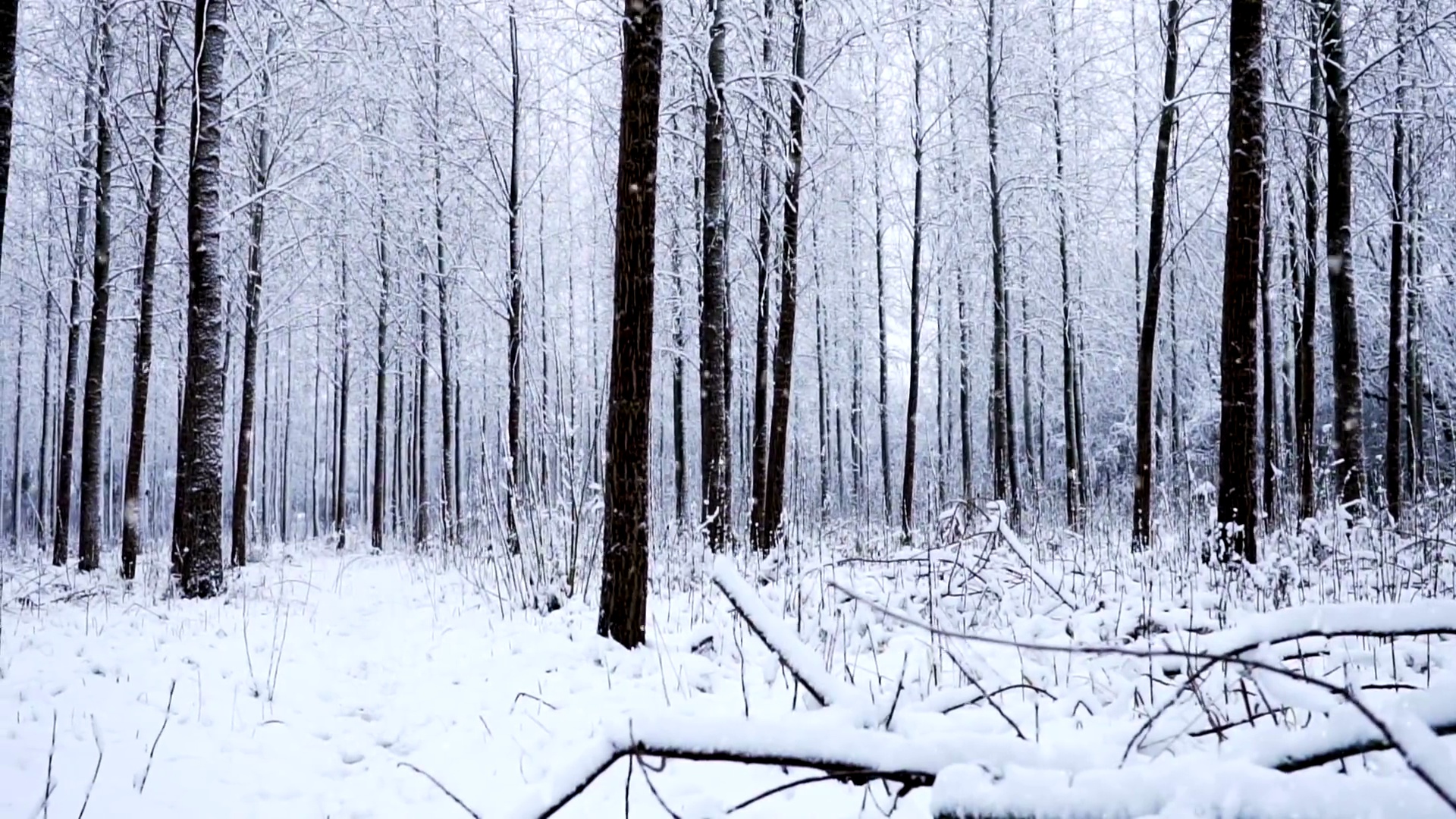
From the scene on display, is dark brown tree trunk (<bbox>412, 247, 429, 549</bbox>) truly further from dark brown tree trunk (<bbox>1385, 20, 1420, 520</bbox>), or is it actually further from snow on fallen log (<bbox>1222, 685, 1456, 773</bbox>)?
dark brown tree trunk (<bbox>1385, 20, 1420, 520</bbox>)

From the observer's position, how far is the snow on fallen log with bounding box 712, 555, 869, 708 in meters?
1.32

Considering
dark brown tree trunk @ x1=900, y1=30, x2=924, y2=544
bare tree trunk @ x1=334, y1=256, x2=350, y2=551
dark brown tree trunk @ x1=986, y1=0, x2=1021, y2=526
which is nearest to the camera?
dark brown tree trunk @ x1=900, y1=30, x2=924, y2=544

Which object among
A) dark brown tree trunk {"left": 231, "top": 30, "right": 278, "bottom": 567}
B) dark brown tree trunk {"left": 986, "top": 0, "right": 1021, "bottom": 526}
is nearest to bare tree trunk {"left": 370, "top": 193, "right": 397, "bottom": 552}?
dark brown tree trunk {"left": 231, "top": 30, "right": 278, "bottom": 567}

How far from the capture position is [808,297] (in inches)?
893

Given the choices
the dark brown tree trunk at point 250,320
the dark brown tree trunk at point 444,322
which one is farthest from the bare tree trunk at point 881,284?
the dark brown tree trunk at point 250,320

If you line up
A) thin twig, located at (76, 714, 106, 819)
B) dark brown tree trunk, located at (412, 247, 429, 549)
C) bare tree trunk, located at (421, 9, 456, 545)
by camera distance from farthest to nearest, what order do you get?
dark brown tree trunk, located at (412, 247, 429, 549), bare tree trunk, located at (421, 9, 456, 545), thin twig, located at (76, 714, 106, 819)

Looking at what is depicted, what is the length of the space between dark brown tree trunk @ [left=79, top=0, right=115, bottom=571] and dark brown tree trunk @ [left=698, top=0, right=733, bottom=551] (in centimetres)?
828

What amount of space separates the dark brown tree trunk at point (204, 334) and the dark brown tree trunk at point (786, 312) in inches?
226

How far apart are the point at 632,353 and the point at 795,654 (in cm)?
358

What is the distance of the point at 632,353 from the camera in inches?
190

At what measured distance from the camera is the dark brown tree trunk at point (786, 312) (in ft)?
30.7

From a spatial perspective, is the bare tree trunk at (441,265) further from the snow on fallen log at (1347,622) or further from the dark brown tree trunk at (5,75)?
the snow on fallen log at (1347,622)

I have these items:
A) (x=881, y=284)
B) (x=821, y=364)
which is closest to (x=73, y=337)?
(x=881, y=284)

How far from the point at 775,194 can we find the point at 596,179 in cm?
574
